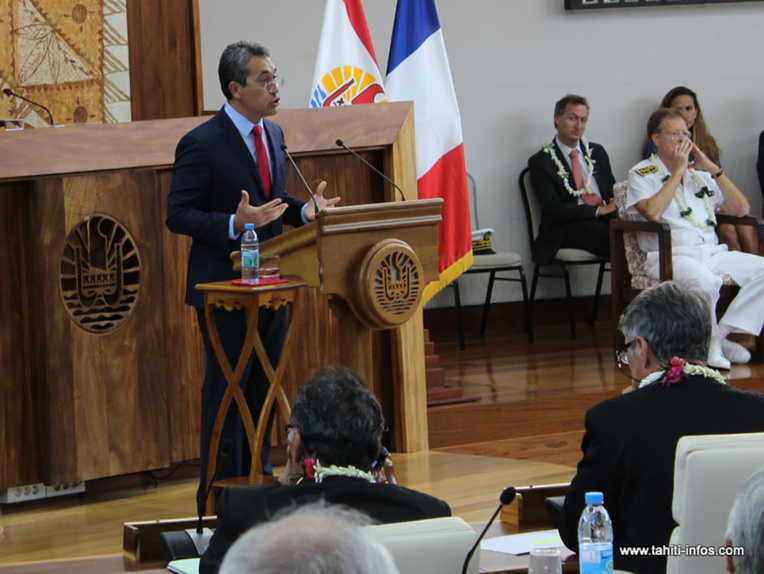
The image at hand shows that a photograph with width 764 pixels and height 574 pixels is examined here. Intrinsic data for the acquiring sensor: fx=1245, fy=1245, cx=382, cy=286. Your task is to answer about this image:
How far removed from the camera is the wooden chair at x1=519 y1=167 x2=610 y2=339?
731cm

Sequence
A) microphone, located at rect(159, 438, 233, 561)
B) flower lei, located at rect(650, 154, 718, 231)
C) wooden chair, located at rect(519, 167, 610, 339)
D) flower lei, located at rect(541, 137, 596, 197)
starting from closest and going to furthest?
microphone, located at rect(159, 438, 233, 561)
flower lei, located at rect(650, 154, 718, 231)
wooden chair, located at rect(519, 167, 610, 339)
flower lei, located at rect(541, 137, 596, 197)

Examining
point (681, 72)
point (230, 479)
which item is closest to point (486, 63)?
point (681, 72)

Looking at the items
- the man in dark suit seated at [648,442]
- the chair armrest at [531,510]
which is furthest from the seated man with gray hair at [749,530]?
the chair armrest at [531,510]

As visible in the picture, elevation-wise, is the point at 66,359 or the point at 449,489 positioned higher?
the point at 66,359

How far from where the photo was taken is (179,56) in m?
6.98

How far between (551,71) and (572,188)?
3.10ft

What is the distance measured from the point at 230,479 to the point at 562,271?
4455mm

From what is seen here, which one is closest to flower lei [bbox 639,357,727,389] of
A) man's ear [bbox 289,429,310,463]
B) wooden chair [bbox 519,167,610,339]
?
man's ear [bbox 289,429,310,463]

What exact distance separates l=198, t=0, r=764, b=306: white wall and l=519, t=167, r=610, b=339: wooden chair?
10 cm

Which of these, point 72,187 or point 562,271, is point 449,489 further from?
point 562,271

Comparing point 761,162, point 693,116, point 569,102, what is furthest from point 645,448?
point 761,162

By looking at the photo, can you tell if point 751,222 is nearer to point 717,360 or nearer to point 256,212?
point 717,360

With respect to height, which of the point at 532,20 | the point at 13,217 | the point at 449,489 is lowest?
the point at 449,489

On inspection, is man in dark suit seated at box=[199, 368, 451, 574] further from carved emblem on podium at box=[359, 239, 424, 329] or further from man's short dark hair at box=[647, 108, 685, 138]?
Result: man's short dark hair at box=[647, 108, 685, 138]
